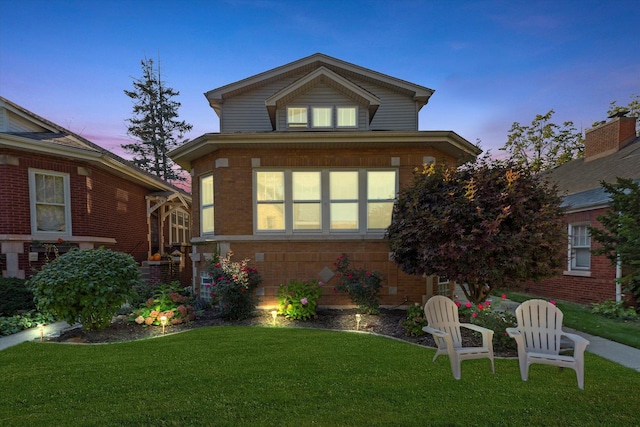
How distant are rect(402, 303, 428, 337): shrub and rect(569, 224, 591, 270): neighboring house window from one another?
7403 mm

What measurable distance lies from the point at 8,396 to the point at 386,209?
7675 millimetres

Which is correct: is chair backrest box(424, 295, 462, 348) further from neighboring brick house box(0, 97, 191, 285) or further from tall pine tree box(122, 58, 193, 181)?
tall pine tree box(122, 58, 193, 181)

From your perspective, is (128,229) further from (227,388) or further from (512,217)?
(512,217)

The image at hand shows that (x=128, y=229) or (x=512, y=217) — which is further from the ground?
(x=512, y=217)

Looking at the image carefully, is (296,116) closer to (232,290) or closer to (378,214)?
(378,214)

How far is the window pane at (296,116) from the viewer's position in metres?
9.34

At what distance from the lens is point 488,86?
594 inches

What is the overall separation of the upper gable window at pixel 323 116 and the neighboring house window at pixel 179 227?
10893mm

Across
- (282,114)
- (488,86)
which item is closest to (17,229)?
(282,114)

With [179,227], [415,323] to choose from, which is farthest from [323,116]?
[179,227]

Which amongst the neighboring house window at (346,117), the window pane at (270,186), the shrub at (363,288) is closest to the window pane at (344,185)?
the window pane at (270,186)

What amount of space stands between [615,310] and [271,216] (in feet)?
31.8

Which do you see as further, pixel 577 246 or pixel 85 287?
pixel 577 246

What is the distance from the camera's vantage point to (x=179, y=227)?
16.8 m
